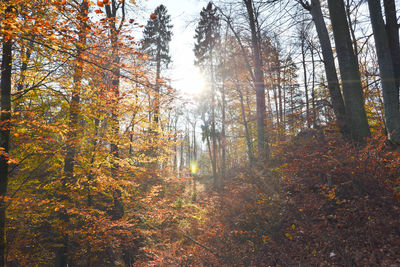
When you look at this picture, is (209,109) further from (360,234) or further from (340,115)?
(360,234)

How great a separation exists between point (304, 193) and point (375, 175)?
2105mm

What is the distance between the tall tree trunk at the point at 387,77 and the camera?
→ 4965 millimetres

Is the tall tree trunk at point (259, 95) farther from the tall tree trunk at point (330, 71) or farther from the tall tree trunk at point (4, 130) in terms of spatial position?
the tall tree trunk at point (4, 130)

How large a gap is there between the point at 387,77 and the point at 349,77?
1144 mm

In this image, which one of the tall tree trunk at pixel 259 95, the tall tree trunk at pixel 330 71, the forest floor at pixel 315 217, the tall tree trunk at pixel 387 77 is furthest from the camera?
the tall tree trunk at pixel 259 95

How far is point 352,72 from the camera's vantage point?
6.15 meters

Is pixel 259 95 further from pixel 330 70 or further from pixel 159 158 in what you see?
pixel 159 158

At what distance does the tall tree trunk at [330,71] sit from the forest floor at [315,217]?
2.75ft

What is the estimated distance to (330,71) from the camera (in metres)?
7.53

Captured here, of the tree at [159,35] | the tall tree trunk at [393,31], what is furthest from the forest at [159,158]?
the tree at [159,35]

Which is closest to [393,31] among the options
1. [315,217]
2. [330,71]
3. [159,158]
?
[330,71]

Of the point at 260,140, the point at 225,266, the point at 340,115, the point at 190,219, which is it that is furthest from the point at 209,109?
the point at 225,266

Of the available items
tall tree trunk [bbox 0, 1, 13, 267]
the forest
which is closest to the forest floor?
the forest

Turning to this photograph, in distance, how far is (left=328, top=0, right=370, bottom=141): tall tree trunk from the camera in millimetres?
6066
